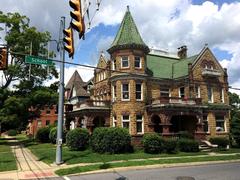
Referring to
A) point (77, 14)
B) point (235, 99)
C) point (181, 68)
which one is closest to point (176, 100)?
point (181, 68)

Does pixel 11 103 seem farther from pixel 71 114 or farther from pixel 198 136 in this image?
pixel 198 136

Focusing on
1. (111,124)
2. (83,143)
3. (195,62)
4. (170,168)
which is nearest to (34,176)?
(170,168)

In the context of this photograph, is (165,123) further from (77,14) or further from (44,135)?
(77,14)

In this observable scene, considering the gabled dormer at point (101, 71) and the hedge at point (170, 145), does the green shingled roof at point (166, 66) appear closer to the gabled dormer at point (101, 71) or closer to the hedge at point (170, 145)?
the gabled dormer at point (101, 71)

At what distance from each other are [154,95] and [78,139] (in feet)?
36.5

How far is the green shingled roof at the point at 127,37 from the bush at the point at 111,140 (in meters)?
10.3

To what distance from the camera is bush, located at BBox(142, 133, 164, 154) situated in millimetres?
25828

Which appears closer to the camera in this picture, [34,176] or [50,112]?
[34,176]

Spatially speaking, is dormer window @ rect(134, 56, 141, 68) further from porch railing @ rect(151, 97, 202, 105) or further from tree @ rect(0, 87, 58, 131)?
tree @ rect(0, 87, 58, 131)

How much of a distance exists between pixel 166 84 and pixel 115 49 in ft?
25.2

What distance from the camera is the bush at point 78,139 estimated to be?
2736 centimetres

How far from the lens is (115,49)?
3291 centimetres

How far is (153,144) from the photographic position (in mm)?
25844

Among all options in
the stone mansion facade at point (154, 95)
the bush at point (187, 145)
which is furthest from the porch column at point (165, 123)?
the bush at point (187, 145)
